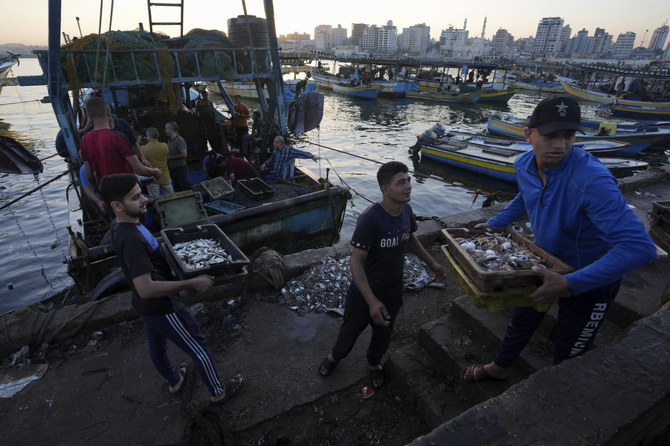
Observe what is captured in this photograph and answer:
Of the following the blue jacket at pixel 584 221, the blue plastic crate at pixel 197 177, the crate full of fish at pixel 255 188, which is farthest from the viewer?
the blue plastic crate at pixel 197 177

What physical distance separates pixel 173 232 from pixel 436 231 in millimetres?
4265

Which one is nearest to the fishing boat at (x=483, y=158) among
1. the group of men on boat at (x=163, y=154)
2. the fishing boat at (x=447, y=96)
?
the group of men on boat at (x=163, y=154)

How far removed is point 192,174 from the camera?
966 centimetres

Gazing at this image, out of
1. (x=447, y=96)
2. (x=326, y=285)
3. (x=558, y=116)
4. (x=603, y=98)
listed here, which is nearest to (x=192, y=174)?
(x=326, y=285)

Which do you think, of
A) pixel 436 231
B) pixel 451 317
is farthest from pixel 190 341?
pixel 436 231

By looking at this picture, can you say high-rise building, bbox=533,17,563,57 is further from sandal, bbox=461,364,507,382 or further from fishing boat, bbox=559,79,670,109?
sandal, bbox=461,364,507,382

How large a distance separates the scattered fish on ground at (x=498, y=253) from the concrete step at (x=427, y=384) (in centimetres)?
139

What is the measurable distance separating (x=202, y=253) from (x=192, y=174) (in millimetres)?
7067

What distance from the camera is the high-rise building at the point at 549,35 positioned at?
18088cm

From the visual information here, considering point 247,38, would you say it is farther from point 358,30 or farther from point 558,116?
point 358,30

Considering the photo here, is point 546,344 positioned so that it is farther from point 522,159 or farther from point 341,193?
point 341,193

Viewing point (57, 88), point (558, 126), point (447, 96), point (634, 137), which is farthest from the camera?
point (447, 96)

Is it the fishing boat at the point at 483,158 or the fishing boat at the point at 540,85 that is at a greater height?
the fishing boat at the point at 540,85

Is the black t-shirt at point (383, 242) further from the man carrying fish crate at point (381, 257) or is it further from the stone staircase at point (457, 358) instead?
the stone staircase at point (457, 358)
